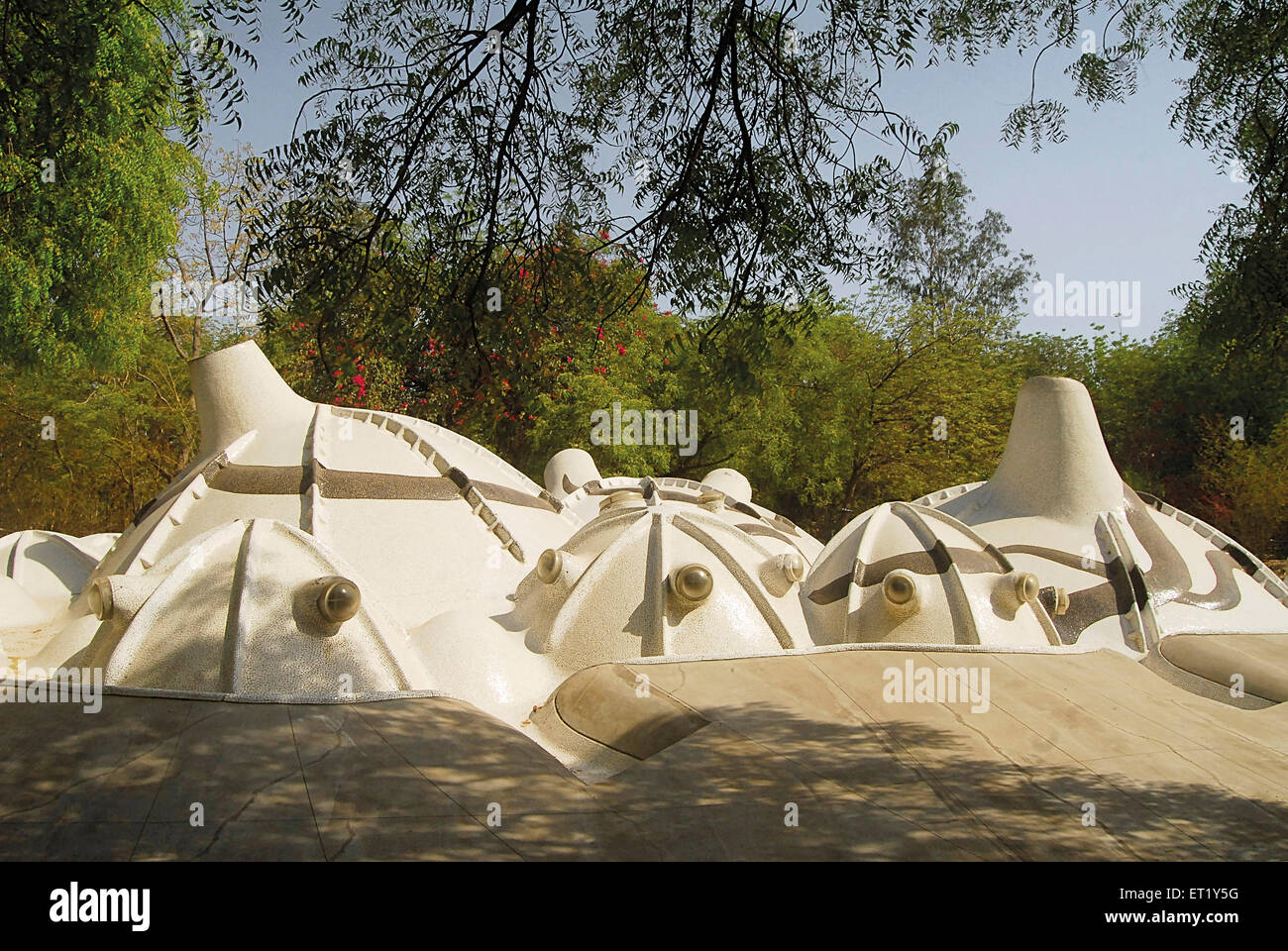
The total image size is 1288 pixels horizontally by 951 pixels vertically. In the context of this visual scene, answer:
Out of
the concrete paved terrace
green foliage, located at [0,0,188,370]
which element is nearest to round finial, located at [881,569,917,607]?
the concrete paved terrace

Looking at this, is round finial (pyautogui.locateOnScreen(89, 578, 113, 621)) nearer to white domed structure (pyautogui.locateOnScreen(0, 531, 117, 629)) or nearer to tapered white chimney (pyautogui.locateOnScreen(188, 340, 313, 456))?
tapered white chimney (pyautogui.locateOnScreen(188, 340, 313, 456))

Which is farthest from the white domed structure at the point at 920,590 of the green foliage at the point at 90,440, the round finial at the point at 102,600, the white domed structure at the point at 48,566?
the green foliage at the point at 90,440

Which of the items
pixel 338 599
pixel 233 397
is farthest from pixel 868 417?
pixel 338 599

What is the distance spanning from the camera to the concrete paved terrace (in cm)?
432

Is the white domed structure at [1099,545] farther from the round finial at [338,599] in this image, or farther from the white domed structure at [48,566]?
the white domed structure at [48,566]

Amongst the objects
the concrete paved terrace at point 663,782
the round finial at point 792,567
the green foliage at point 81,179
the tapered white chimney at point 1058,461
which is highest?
the green foliage at point 81,179

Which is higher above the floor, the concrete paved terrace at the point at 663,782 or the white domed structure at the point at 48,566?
the white domed structure at the point at 48,566

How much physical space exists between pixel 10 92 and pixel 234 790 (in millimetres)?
4615

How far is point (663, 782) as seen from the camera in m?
5.25

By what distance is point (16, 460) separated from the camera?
904 inches

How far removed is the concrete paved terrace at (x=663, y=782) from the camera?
432cm

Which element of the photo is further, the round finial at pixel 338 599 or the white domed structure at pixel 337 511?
the white domed structure at pixel 337 511

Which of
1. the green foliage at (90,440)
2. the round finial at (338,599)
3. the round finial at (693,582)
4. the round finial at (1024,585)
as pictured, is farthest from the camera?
the green foliage at (90,440)
